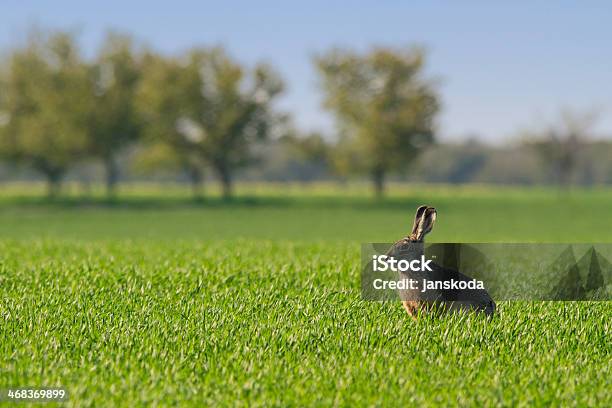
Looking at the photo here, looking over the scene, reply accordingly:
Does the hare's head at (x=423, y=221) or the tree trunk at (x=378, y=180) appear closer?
the hare's head at (x=423, y=221)

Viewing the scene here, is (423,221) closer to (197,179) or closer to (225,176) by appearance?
(225,176)

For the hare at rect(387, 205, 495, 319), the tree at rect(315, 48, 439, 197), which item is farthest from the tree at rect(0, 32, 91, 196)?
the hare at rect(387, 205, 495, 319)

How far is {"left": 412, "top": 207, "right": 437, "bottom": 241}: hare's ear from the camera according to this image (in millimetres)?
5700

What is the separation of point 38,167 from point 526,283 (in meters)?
77.5

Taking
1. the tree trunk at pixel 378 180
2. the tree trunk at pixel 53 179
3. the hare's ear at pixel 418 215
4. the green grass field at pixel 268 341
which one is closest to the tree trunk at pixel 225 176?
the tree trunk at pixel 378 180

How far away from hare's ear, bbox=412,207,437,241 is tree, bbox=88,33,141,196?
71.9 m

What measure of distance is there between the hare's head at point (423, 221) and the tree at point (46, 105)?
2836 inches

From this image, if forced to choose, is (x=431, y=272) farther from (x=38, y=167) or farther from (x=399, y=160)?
(x=38, y=167)

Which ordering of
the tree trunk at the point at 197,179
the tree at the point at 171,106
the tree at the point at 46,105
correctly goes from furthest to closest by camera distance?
1. the tree trunk at the point at 197,179
2. the tree at the point at 171,106
3. the tree at the point at 46,105

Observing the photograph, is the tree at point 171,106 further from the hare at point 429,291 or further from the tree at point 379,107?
the hare at point 429,291

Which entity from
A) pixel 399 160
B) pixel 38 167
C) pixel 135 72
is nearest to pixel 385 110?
pixel 399 160

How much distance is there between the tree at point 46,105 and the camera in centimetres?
7225

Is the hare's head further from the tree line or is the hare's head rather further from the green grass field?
the tree line

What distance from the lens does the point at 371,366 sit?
20.6 ft
